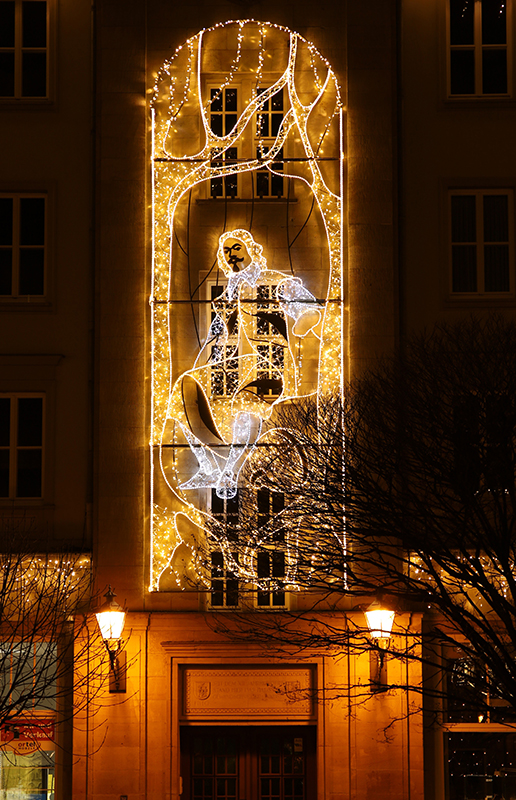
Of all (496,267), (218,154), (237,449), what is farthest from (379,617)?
(218,154)

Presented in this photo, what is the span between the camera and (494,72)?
22953mm

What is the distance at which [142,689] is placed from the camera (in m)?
20.6

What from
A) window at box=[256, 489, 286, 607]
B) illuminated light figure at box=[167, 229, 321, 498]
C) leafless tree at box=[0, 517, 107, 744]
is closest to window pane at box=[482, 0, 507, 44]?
illuminated light figure at box=[167, 229, 321, 498]

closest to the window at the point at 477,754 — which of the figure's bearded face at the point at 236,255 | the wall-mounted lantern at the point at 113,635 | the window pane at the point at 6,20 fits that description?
the wall-mounted lantern at the point at 113,635

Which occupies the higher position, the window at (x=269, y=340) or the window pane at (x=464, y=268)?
the window pane at (x=464, y=268)

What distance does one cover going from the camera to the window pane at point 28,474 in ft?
71.4

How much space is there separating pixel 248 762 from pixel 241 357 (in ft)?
24.5

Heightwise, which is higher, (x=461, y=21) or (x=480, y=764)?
(x=461, y=21)

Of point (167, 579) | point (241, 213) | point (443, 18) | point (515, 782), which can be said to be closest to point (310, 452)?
point (167, 579)

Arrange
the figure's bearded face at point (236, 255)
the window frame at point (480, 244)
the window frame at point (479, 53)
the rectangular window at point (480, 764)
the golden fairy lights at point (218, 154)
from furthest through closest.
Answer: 1. the window frame at point (479, 53)
2. the window frame at point (480, 244)
3. the figure's bearded face at point (236, 255)
4. the golden fairy lights at point (218, 154)
5. the rectangular window at point (480, 764)

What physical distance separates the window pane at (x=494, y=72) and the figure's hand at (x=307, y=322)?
229 inches

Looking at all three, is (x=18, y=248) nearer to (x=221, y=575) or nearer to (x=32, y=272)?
(x=32, y=272)

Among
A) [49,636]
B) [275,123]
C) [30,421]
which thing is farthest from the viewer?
[275,123]

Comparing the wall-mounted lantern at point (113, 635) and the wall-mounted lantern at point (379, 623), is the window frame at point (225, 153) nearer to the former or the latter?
the wall-mounted lantern at point (113, 635)
